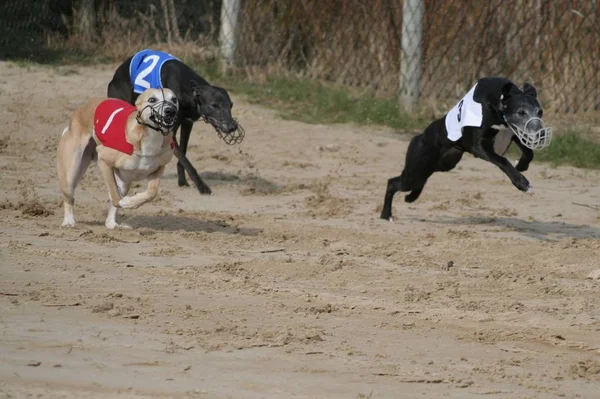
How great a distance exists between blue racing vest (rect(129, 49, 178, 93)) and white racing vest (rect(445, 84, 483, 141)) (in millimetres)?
2455

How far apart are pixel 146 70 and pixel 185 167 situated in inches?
34.3

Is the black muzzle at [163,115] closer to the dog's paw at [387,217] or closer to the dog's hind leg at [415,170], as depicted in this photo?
the dog's hind leg at [415,170]

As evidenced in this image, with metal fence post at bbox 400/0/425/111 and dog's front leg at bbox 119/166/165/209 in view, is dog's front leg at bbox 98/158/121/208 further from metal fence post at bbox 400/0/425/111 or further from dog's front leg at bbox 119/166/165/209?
metal fence post at bbox 400/0/425/111

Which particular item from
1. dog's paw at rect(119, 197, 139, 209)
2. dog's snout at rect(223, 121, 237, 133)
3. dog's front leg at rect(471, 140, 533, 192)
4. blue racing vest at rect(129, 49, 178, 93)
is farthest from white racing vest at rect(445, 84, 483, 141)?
blue racing vest at rect(129, 49, 178, 93)

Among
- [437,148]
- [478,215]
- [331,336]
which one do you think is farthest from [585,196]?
[331,336]

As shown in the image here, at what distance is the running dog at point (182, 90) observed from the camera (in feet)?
26.7

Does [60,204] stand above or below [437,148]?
below

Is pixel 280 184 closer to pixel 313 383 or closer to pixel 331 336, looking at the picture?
pixel 331 336

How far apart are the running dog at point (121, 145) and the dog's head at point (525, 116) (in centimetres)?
217

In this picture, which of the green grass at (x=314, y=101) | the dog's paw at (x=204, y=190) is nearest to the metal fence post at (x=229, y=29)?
the green grass at (x=314, y=101)

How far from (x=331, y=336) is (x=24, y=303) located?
4.83ft

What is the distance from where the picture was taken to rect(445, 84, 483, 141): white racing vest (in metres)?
7.10

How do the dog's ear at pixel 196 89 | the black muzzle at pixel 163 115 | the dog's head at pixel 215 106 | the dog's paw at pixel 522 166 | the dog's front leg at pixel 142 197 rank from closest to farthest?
the black muzzle at pixel 163 115 < the dog's front leg at pixel 142 197 < the dog's paw at pixel 522 166 < the dog's head at pixel 215 106 < the dog's ear at pixel 196 89

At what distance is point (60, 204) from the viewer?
791 cm
